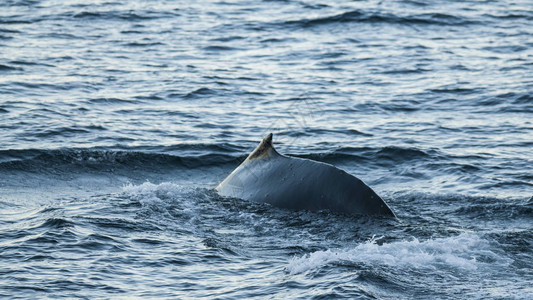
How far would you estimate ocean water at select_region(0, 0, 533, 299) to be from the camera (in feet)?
28.3

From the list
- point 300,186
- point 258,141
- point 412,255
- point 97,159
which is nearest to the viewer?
point 412,255

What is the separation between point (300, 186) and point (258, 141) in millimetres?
6072

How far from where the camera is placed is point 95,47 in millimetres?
24031

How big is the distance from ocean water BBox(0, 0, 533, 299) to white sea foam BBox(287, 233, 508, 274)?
0.02 meters

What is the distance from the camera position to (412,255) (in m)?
8.82

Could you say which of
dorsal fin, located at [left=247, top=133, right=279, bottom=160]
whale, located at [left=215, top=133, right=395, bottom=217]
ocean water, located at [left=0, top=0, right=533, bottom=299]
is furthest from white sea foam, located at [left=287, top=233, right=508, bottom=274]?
dorsal fin, located at [left=247, top=133, right=279, bottom=160]

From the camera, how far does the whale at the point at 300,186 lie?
967 centimetres

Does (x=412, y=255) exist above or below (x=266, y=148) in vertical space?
below

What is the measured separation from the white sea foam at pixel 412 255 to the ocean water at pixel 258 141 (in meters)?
0.02

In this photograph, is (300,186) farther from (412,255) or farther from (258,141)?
(258,141)

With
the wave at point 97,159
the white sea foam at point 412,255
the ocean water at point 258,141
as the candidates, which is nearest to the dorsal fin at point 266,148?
the ocean water at point 258,141

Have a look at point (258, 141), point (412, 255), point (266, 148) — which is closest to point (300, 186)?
point (266, 148)

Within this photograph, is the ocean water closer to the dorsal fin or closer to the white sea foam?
the white sea foam

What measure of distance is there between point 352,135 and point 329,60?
7.18 metres
